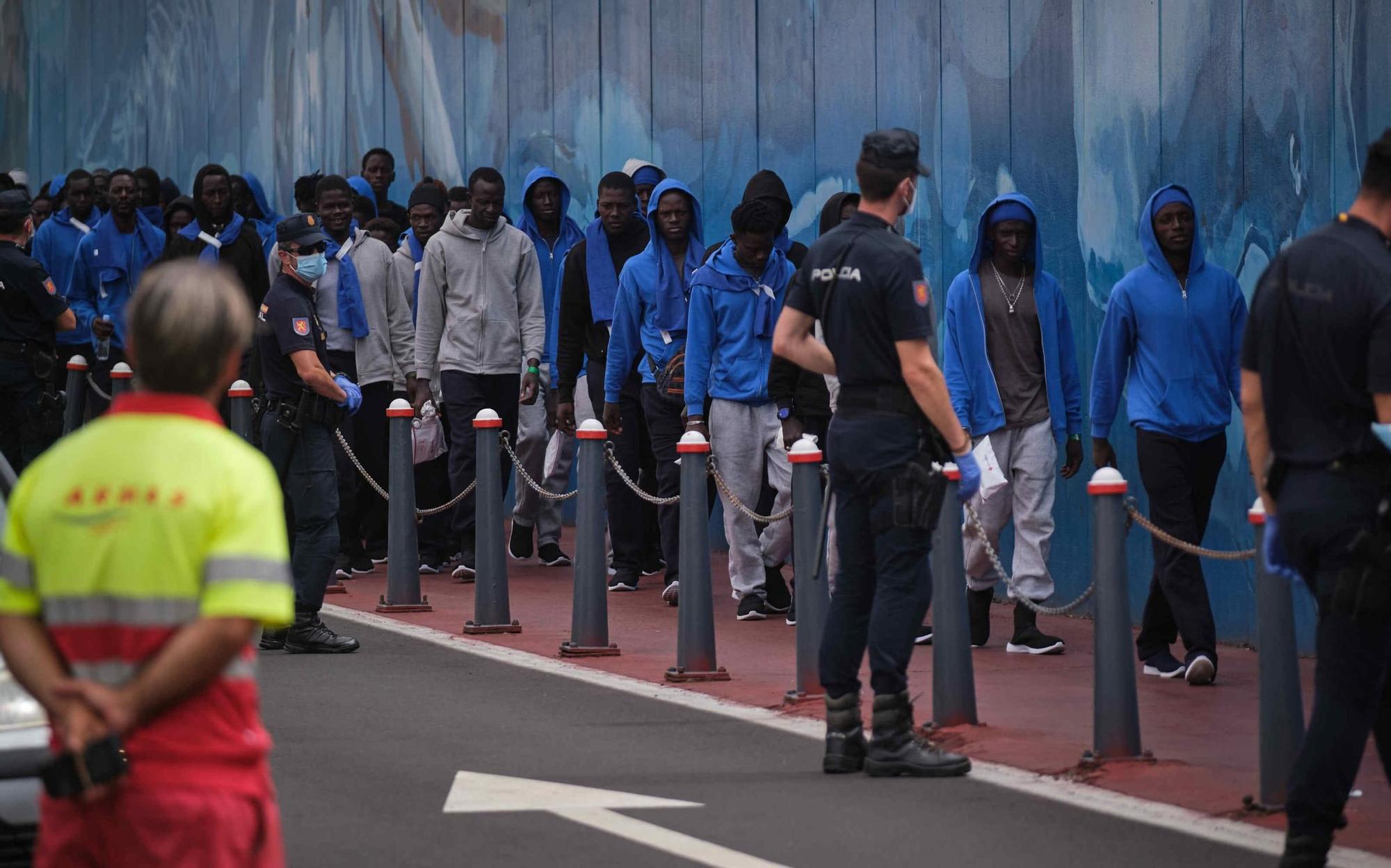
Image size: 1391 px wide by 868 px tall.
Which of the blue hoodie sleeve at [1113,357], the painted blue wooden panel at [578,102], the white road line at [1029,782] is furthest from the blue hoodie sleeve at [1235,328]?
the painted blue wooden panel at [578,102]

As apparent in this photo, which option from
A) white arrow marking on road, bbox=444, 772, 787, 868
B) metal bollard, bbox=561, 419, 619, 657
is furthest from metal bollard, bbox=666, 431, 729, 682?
white arrow marking on road, bbox=444, 772, 787, 868

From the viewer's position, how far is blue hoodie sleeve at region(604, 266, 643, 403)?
13250 millimetres

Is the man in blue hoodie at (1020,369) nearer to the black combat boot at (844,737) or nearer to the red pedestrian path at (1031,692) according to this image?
the red pedestrian path at (1031,692)

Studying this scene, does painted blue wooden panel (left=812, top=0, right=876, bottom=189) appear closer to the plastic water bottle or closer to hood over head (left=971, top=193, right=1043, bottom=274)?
hood over head (left=971, top=193, right=1043, bottom=274)

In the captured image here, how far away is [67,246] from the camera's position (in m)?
20.6

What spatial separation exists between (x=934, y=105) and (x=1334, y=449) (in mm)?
8082

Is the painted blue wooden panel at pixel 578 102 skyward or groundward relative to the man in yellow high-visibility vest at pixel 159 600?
skyward

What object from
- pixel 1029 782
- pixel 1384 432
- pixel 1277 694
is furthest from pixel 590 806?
pixel 1384 432

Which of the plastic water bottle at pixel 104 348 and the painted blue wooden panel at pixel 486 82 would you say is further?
the painted blue wooden panel at pixel 486 82

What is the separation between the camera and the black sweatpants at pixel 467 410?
1461 cm

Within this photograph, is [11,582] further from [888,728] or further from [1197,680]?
[1197,680]

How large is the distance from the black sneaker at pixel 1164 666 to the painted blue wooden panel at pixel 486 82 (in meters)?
10.0

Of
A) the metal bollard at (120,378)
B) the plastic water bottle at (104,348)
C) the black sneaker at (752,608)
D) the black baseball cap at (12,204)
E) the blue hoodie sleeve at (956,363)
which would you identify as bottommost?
the black sneaker at (752,608)

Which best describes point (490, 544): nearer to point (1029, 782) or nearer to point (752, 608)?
point (752, 608)
